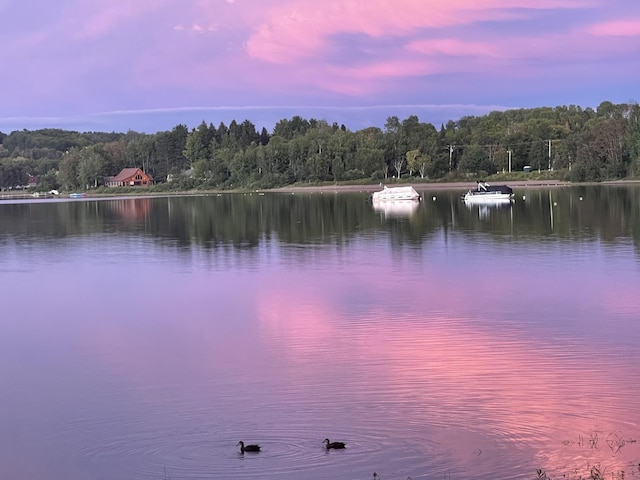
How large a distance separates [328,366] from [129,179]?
152 m

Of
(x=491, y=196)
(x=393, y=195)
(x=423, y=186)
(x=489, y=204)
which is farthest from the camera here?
(x=423, y=186)

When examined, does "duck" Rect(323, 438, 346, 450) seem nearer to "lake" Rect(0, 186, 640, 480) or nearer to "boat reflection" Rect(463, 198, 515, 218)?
"lake" Rect(0, 186, 640, 480)

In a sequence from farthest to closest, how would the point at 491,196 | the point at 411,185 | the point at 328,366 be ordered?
the point at 411,185, the point at 491,196, the point at 328,366

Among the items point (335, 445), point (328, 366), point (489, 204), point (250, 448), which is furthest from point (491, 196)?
point (250, 448)

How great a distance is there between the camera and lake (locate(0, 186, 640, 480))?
31.9ft

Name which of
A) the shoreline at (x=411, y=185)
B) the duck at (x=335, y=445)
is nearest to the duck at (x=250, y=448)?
the duck at (x=335, y=445)

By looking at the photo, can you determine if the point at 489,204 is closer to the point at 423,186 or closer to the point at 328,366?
the point at 423,186

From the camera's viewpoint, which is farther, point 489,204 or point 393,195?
point 393,195

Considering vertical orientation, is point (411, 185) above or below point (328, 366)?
above

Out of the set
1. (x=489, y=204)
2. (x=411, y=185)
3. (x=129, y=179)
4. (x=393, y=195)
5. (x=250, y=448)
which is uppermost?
(x=129, y=179)

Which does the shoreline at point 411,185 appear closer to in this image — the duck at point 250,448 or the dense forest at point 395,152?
the dense forest at point 395,152

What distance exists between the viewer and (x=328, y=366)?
13.6 m

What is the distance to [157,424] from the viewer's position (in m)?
11.1

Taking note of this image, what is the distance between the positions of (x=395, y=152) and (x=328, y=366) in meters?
119
